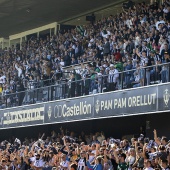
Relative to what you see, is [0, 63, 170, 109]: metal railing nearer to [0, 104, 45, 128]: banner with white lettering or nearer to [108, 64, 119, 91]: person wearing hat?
[108, 64, 119, 91]: person wearing hat

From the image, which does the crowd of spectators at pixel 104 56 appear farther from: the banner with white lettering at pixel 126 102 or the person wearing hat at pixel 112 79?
Answer: the banner with white lettering at pixel 126 102

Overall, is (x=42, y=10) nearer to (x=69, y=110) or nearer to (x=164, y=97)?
(x=69, y=110)

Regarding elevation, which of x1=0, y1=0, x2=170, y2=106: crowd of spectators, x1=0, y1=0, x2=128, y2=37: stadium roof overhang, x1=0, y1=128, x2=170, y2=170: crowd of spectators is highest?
x1=0, y1=0, x2=128, y2=37: stadium roof overhang

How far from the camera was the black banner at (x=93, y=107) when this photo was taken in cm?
2133

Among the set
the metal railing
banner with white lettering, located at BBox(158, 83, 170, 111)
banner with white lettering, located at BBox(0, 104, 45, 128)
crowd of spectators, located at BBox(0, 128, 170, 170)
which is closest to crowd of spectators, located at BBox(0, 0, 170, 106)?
the metal railing

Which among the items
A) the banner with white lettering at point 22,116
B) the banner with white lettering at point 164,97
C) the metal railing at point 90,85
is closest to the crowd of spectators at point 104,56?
the metal railing at point 90,85

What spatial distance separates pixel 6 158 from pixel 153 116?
20.2 feet

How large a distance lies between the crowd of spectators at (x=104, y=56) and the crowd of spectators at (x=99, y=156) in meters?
2.22

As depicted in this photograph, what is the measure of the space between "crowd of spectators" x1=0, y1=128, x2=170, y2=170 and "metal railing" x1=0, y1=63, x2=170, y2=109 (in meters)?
1.93

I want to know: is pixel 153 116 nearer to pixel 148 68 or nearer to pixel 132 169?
pixel 148 68

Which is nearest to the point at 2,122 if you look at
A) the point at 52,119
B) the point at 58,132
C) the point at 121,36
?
the point at 58,132

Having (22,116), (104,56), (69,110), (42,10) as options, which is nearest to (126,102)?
(69,110)

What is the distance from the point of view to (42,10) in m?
38.5

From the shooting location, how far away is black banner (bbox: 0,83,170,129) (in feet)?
70.0
